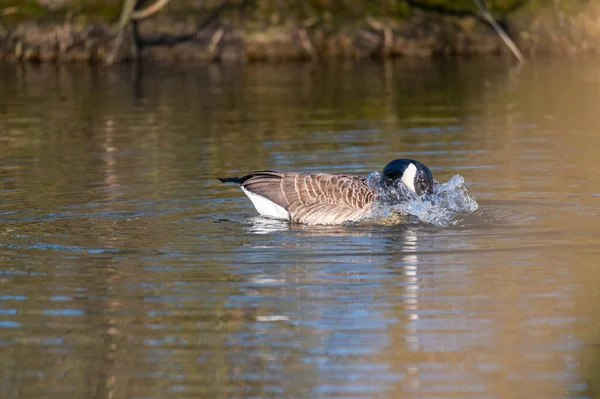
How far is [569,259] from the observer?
10.9 m

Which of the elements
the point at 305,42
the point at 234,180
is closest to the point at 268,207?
the point at 234,180

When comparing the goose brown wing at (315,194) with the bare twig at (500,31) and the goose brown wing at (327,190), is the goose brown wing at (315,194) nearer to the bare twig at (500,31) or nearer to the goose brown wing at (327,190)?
the goose brown wing at (327,190)

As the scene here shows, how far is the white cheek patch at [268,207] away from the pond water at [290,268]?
20cm

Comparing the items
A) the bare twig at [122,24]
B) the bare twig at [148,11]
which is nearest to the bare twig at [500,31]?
the bare twig at [148,11]

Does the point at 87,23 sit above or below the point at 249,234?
above

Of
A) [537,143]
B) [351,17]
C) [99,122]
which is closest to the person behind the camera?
[537,143]

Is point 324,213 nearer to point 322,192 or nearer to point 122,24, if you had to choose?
point 322,192

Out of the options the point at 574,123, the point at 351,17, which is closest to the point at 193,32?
the point at 351,17

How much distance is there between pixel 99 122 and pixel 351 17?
1538 centimetres

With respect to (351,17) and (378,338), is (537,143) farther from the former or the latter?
(351,17)

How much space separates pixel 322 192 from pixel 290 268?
7.83ft

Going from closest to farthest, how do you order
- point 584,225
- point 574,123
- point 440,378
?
point 440,378
point 584,225
point 574,123

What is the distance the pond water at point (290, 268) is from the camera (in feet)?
25.6

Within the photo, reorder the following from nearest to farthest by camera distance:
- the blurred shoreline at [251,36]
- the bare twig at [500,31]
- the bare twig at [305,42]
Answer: the bare twig at [500,31] < the blurred shoreline at [251,36] < the bare twig at [305,42]
